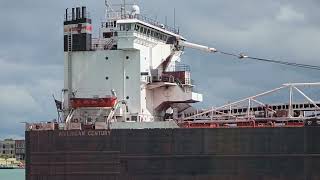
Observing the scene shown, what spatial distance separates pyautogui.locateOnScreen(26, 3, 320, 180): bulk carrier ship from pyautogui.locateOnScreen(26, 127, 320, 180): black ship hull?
50 millimetres

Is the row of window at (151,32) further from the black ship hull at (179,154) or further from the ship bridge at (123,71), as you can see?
the black ship hull at (179,154)

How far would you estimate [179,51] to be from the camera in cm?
4816

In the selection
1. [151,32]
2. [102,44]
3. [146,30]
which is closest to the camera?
[102,44]

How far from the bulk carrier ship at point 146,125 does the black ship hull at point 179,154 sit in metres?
0.05

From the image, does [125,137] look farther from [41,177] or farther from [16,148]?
[16,148]

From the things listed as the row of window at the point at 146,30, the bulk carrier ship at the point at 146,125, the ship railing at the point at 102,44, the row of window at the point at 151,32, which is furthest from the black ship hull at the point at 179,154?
the row of window at the point at 151,32

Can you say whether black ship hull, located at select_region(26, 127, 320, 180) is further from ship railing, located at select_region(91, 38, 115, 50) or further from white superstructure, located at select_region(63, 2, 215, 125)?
ship railing, located at select_region(91, 38, 115, 50)

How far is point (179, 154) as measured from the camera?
135 ft

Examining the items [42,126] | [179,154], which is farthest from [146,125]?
[42,126]

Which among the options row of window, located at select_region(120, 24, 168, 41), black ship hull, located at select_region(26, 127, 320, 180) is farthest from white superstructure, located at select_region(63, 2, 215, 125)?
A: black ship hull, located at select_region(26, 127, 320, 180)

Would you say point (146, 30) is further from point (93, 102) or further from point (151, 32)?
point (93, 102)

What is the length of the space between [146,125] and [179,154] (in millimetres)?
2292

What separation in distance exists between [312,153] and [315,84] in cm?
392

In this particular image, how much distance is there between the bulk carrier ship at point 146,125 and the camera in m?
40.4
